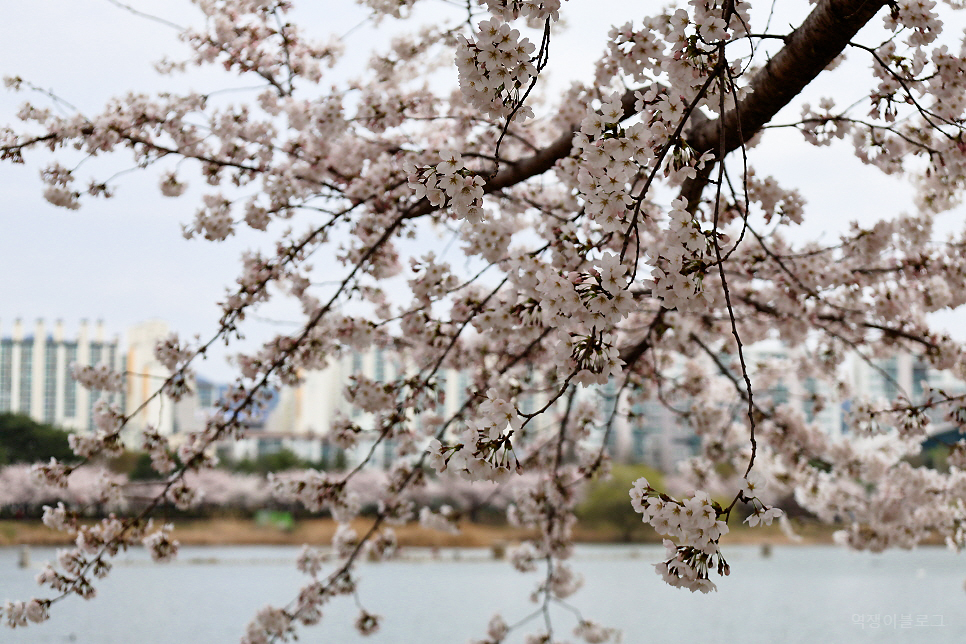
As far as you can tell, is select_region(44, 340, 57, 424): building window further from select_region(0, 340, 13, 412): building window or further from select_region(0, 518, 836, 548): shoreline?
select_region(0, 518, 836, 548): shoreline

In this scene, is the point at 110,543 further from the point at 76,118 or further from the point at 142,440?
the point at 76,118

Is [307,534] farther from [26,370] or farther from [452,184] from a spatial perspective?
[452,184]

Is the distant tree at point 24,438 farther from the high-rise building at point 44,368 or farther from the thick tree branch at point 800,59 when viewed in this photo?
the thick tree branch at point 800,59

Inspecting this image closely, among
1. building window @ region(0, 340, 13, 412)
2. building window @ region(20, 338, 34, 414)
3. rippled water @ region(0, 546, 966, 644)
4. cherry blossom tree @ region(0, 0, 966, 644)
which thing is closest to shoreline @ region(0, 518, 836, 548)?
rippled water @ region(0, 546, 966, 644)

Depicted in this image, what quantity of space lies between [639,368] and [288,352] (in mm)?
1398

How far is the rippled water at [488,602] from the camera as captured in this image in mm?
12078

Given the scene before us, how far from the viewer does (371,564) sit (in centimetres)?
2598

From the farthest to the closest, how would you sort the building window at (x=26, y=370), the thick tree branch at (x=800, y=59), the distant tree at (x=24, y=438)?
the building window at (x=26, y=370) < the distant tree at (x=24, y=438) < the thick tree branch at (x=800, y=59)

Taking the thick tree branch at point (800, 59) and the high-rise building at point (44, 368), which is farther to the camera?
the high-rise building at point (44, 368)

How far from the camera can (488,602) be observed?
52.0ft

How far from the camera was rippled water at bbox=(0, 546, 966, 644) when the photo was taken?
39.6ft

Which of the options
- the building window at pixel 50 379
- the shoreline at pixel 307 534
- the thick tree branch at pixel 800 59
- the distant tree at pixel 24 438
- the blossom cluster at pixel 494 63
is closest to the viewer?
the blossom cluster at pixel 494 63

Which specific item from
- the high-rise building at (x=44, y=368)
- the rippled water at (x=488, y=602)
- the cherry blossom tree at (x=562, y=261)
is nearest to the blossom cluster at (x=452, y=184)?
the cherry blossom tree at (x=562, y=261)

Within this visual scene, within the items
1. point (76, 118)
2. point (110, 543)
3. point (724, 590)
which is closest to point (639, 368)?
point (110, 543)
